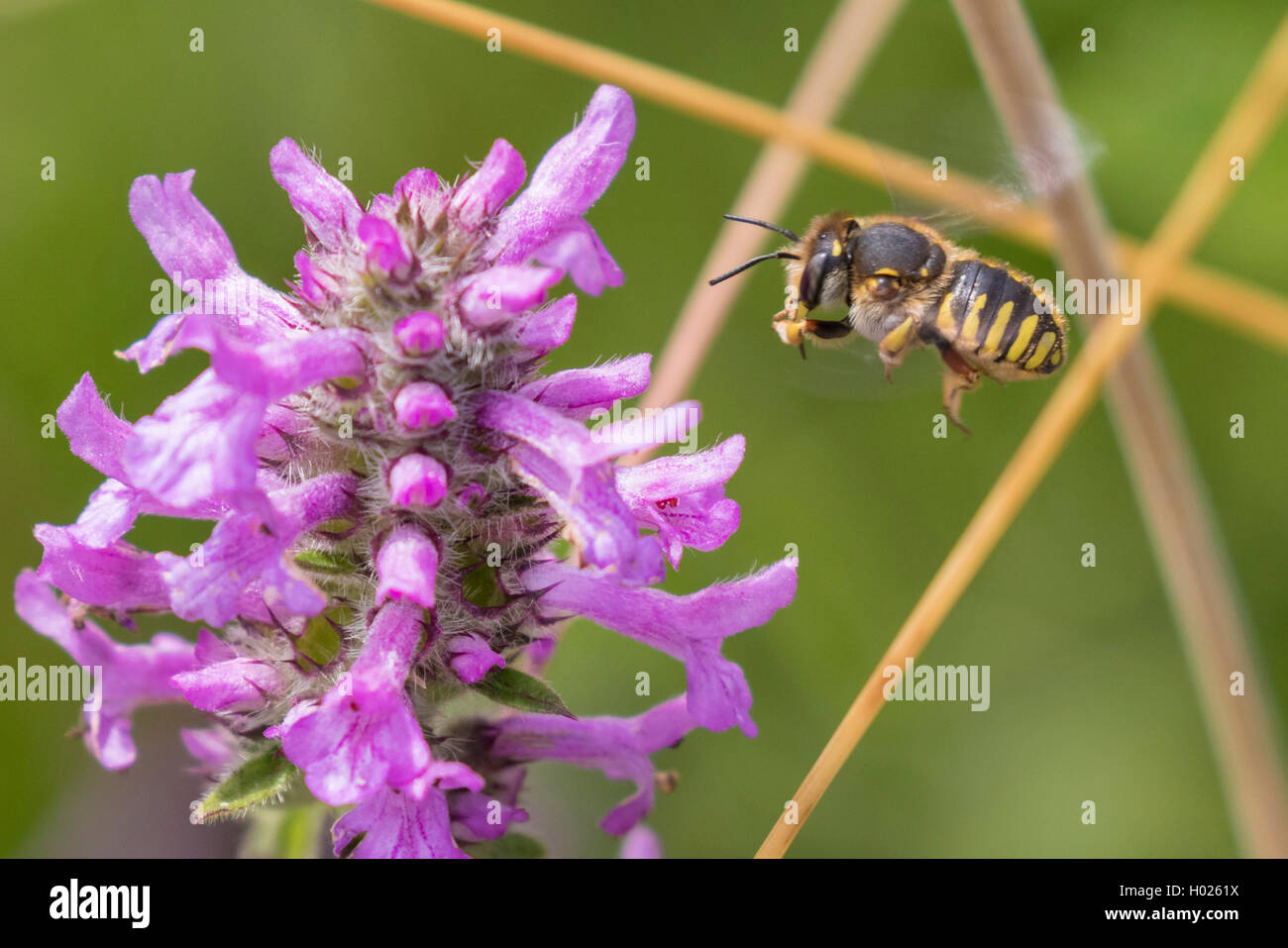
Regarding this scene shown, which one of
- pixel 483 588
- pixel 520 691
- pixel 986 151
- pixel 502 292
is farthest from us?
pixel 986 151

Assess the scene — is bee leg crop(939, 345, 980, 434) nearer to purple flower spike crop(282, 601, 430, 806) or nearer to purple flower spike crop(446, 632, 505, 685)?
purple flower spike crop(446, 632, 505, 685)

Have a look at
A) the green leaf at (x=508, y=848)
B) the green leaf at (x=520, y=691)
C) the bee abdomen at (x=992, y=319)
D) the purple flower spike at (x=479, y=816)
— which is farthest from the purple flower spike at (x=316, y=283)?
the bee abdomen at (x=992, y=319)

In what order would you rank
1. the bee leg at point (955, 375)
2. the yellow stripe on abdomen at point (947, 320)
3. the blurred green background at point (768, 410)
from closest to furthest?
1. the yellow stripe on abdomen at point (947, 320)
2. the bee leg at point (955, 375)
3. the blurred green background at point (768, 410)

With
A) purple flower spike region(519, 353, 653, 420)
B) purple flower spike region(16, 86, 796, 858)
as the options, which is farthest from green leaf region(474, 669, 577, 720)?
purple flower spike region(519, 353, 653, 420)

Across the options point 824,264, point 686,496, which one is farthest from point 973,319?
point 686,496

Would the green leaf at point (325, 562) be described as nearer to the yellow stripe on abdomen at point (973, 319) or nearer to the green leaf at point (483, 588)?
the green leaf at point (483, 588)

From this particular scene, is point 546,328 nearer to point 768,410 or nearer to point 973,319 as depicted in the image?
point 973,319

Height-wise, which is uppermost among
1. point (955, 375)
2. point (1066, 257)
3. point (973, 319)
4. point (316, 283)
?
point (1066, 257)
